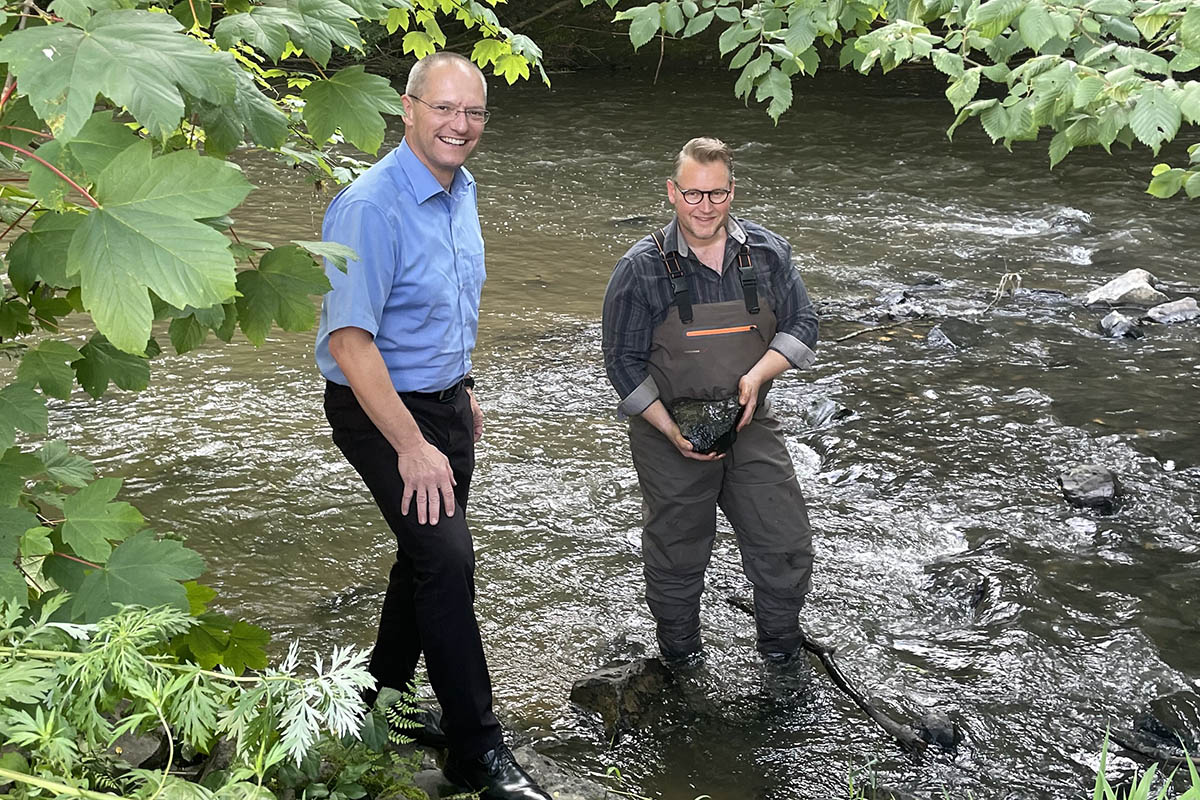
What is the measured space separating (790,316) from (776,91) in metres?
0.89

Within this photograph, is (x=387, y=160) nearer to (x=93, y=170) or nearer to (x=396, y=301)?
(x=396, y=301)

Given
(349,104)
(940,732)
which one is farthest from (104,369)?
(940,732)

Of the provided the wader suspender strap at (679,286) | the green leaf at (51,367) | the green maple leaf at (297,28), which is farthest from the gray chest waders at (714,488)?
the green leaf at (51,367)

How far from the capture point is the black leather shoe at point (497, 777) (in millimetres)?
3498

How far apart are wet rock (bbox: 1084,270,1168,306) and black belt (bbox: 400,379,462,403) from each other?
25.4 ft

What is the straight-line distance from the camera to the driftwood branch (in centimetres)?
431

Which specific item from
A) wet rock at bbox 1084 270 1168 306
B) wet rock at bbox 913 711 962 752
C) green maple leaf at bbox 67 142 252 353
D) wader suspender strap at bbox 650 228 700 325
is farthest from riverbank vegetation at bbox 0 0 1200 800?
wet rock at bbox 1084 270 1168 306

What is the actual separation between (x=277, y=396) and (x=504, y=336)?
200 cm

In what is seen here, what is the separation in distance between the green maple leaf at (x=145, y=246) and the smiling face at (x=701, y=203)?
2568 mm

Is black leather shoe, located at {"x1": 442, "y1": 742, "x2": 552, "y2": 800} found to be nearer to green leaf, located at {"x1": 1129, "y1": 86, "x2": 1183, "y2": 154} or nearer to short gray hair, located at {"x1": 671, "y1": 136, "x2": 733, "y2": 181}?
short gray hair, located at {"x1": 671, "y1": 136, "x2": 733, "y2": 181}

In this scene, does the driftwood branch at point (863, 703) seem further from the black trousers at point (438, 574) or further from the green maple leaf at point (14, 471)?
the green maple leaf at point (14, 471)

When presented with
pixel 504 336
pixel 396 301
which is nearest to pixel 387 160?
pixel 396 301

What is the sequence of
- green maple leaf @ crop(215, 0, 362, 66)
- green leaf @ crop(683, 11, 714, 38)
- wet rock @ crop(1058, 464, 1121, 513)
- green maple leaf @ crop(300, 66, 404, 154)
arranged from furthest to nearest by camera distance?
wet rock @ crop(1058, 464, 1121, 513) < green leaf @ crop(683, 11, 714, 38) < green maple leaf @ crop(300, 66, 404, 154) < green maple leaf @ crop(215, 0, 362, 66)

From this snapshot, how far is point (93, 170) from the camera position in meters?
1.93
